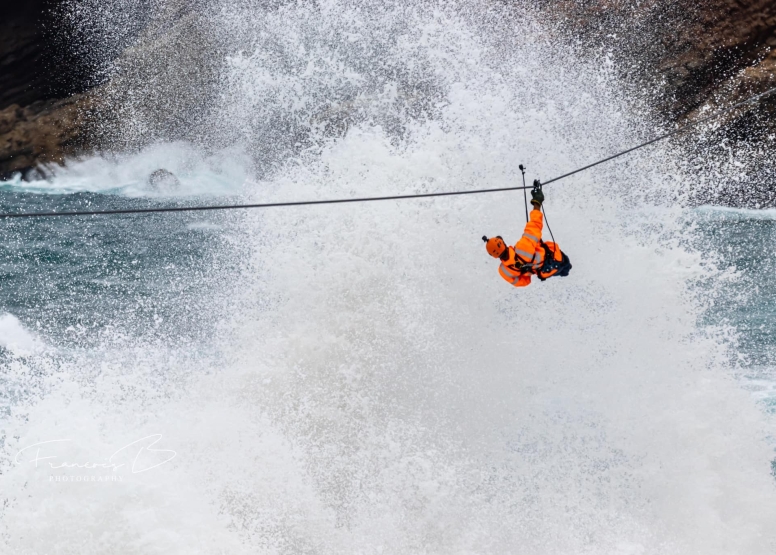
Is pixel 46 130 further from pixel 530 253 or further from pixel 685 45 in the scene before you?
pixel 685 45

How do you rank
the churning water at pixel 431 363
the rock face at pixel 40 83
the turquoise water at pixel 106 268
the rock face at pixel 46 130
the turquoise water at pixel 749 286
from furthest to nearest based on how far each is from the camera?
the rock face at pixel 46 130 < the rock face at pixel 40 83 < the turquoise water at pixel 106 268 < the turquoise water at pixel 749 286 < the churning water at pixel 431 363

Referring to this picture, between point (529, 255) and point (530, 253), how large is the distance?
27 millimetres

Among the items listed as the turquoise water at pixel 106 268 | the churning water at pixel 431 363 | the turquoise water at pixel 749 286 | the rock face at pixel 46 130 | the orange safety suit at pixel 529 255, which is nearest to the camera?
the orange safety suit at pixel 529 255

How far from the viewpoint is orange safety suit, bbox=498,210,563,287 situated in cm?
712

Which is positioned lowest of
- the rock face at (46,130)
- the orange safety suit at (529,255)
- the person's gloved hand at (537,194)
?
the orange safety suit at (529,255)

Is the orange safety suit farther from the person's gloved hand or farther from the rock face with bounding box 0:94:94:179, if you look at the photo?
the rock face with bounding box 0:94:94:179

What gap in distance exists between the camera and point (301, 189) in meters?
11.0

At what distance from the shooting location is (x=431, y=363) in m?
10.0

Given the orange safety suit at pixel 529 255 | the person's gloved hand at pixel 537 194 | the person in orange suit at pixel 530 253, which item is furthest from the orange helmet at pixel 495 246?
the person's gloved hand at pixel 537 194

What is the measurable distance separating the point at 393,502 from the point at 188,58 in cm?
979

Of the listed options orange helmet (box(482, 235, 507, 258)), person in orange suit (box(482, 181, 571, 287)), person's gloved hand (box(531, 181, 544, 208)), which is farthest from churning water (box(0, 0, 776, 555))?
person's gloved hand (box(531, 181, 544, 208))

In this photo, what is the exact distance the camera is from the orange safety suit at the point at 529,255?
712 cm

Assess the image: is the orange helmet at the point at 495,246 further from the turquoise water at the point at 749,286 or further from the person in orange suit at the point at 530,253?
the turquoise water at the point at 749,286

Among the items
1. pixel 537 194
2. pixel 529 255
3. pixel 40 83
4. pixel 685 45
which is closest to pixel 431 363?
pixel 529 255
